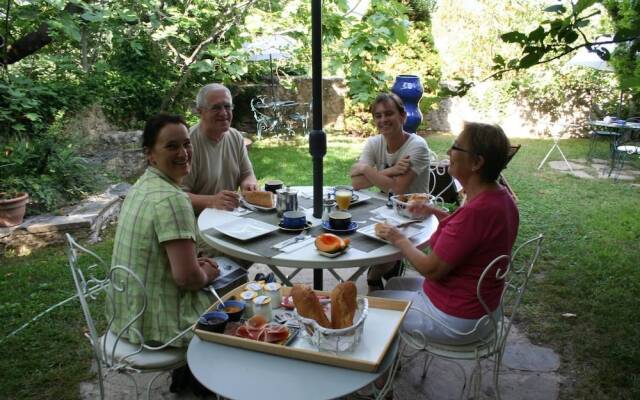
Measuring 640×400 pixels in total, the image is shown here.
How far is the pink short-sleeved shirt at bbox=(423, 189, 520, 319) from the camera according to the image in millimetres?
1771

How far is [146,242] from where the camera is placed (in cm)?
181

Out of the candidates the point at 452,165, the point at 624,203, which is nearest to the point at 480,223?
the point at 452,165

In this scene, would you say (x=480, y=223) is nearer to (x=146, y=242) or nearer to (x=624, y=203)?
(x=146, y=242)

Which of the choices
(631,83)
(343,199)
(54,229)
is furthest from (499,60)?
(54,229)

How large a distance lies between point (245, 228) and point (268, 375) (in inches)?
38.4

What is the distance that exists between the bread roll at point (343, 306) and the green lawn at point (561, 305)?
1.60 m

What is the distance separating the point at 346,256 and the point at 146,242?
32.6 inches

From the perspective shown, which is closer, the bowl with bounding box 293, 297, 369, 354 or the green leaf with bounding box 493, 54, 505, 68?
the bowl with bounding box 293, 297, 369, 354

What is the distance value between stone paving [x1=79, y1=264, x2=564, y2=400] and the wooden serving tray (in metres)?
0.72

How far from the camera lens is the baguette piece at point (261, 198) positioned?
2.62 m

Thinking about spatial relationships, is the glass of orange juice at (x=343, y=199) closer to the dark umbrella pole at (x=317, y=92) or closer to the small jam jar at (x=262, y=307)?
the dark umbrella pole at (x=317, y=92)

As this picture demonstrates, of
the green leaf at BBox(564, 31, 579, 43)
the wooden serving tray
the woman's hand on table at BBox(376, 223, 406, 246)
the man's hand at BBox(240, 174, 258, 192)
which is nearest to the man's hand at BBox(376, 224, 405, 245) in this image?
the woman's hand on table at BBox(376, 223, 406, 246)

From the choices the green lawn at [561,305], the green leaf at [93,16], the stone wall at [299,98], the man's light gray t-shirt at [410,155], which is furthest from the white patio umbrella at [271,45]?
the man's light gray t-shirt at [410,155]

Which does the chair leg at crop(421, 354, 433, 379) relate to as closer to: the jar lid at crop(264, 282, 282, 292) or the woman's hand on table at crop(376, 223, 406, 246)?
the woman's hand on table at crop(376, 223, 406, 246)
